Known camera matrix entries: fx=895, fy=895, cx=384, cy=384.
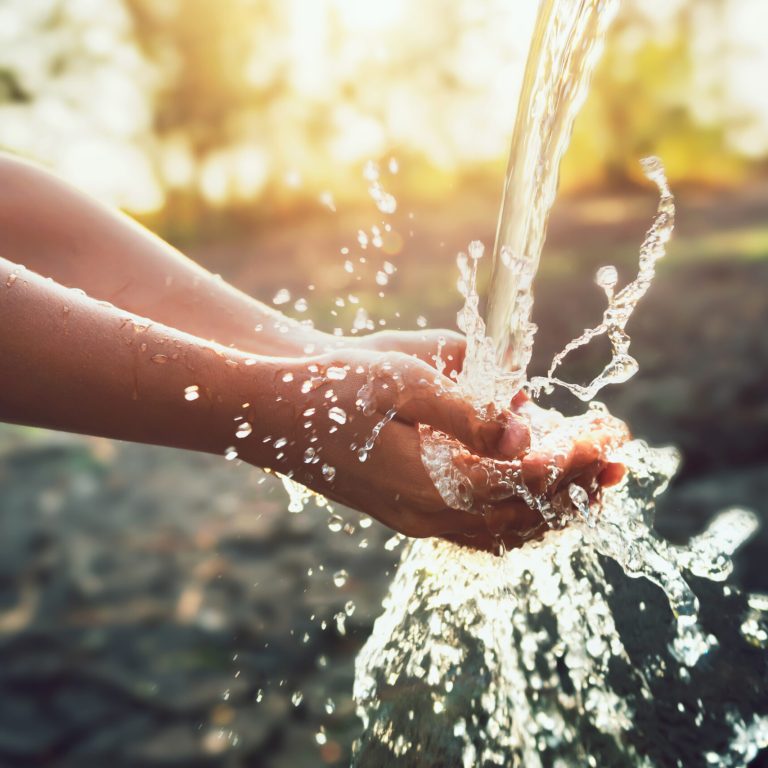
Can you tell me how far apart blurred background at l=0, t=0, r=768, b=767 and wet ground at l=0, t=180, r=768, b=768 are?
0.01m

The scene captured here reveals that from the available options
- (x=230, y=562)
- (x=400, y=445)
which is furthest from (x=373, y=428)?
(x=230, y=562)

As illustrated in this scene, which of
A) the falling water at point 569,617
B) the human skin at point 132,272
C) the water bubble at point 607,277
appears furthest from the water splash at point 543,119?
the human skin at point 132,272

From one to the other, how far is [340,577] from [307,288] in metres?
4.55

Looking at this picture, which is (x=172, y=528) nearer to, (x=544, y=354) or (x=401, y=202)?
(x=544, y=354)

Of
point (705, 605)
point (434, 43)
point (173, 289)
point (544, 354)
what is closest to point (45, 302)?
point (173, 289)

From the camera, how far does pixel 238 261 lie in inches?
342

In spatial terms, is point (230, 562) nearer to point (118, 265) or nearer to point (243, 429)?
point (118, 265)

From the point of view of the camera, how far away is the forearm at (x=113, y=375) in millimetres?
1295

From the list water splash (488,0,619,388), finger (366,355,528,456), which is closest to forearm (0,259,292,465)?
finger (366,355,528,456)

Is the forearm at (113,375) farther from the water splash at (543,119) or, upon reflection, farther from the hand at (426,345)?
the water splash at (543,119)

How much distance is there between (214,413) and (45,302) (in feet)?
0.96

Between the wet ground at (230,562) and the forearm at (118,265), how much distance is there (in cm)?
60

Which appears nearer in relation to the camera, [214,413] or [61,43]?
[214,413]

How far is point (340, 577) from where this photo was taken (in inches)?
122
